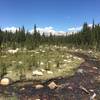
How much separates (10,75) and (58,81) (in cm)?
349

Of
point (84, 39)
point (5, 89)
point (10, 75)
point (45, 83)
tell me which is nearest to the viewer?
point (5, 89)

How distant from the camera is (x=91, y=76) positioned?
1756cm

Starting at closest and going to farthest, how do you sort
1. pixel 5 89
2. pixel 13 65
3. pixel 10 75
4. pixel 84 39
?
1. pixel 5 89
2. pixel 10 75
3. pixel 13 65
4. pixel 84 39

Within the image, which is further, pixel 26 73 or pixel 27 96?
pixel 26 73

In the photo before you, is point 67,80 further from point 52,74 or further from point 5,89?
point 5,89

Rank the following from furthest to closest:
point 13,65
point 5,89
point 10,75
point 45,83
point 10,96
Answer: point 13,65
point 10,75
point 45,83
point 5,89
point 10,96

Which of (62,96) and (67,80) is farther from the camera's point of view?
(67,80)

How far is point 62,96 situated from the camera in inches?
508

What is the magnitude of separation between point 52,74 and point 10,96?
524cm

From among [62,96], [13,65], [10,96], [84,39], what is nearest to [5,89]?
[10,96]

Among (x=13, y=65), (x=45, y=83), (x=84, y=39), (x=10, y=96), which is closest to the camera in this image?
(x=10, y=96)

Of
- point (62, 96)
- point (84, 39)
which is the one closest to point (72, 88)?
point (62, 96)

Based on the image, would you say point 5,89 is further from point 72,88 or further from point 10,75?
point 72,88

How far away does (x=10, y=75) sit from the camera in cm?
1648
